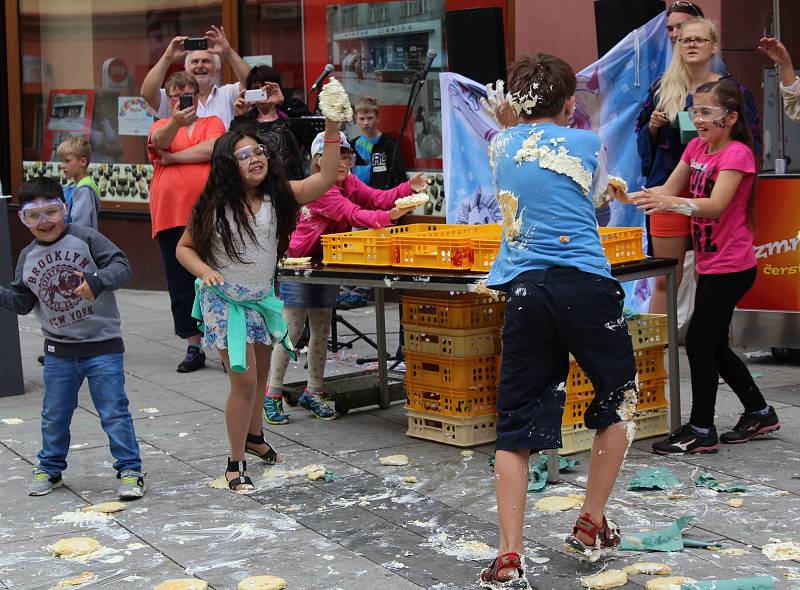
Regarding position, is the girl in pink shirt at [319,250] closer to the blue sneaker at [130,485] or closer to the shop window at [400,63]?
the blue sneaker at [130,485]

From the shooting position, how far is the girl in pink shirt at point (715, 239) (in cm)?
616

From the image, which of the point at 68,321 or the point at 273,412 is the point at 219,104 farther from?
the point at 68,321

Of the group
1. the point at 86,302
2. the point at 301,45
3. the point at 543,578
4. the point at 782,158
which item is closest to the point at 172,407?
the point at 86,302

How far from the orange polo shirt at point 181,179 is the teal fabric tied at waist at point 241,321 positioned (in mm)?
2962

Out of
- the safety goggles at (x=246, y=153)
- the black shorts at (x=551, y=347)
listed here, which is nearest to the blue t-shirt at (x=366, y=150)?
the safety goggles at (x=246, y=153)

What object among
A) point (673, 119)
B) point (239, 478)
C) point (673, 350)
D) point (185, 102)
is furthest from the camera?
point (185, 102)

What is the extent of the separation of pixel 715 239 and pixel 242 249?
7.69 ft

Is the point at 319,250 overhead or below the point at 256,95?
below

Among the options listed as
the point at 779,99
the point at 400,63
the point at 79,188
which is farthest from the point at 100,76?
the point at 779,99

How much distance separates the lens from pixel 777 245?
26.5ft

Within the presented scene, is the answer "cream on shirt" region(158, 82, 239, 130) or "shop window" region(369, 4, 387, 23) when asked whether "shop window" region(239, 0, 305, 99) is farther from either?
"cream on shirt" region(158, 82, 239, 130)

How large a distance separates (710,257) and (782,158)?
10.9 ft

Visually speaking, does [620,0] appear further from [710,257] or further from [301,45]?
[301,45]

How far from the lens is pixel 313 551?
4949 millimetres
